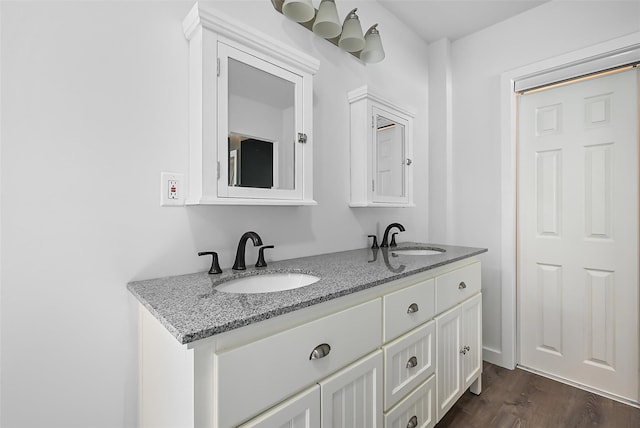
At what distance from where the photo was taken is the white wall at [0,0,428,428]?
87 centimetres

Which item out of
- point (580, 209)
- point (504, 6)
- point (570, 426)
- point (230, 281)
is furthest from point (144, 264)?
point (504, 6)

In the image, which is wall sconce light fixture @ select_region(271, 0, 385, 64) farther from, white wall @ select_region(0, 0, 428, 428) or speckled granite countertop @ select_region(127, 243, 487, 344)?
speckled granite countertop @ select_region(127, 243, 487, 344)

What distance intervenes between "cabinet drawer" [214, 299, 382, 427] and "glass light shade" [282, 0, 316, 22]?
51.9 inches

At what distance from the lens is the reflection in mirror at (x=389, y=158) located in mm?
1856

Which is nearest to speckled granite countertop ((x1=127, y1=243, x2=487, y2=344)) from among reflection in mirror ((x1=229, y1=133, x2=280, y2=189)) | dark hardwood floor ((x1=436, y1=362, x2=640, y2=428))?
reflection in mirror ((x1=229, y1=133, x2=280, y2=189))

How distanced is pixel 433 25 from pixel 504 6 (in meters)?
0.45

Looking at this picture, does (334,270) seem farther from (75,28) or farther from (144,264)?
(75,28)

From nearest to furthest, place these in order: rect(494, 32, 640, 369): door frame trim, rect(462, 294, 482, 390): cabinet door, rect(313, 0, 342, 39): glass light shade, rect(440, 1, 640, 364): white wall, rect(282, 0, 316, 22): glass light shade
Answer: rect(282, 0, 316, 22): glass light shade → rect(313, 0, 342, 39): glass light shade → rect(462, 294, 482, 390): cabinet door → rect(440, 1, 640, 364): white wall → rect(494, 32, 640, 369): door frame trim

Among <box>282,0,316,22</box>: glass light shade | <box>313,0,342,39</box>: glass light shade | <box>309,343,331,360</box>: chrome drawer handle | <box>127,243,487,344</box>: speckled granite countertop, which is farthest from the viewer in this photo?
<box>313,0,342,39</box>: glass light shade

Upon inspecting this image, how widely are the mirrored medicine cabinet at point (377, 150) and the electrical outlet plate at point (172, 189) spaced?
37.8 inches

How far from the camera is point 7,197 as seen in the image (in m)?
0.86

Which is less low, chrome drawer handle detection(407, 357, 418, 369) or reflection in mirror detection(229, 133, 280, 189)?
reflection in mirror detection(229, 133, 280, 189)

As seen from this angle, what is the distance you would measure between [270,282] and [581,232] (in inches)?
76.7

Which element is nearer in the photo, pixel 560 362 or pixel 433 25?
pixel 560 362
